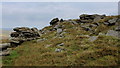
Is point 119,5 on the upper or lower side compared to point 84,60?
upper

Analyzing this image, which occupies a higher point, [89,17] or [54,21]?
[89,17]

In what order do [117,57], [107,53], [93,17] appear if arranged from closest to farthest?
[117,57] < [107,53] < [93,17]

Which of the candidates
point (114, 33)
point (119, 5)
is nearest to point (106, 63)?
point (114, 33)

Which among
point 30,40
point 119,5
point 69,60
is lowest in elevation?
point 30,40

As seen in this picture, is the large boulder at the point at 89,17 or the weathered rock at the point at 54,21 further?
the weathered rock at the point at 54,21

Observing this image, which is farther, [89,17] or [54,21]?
[54,21]

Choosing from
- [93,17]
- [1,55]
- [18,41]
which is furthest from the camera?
[93,17]

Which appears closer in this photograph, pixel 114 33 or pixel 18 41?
pixel 114 33

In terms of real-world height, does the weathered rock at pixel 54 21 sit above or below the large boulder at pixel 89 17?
below

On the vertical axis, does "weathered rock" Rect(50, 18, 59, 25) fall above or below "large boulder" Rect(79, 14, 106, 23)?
below

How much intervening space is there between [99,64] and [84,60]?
5.47ft

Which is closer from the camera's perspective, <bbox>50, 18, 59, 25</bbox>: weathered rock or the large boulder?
the large boulder

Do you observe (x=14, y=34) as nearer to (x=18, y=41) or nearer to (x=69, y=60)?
(x=18, y=41)

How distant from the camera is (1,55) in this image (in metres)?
23.8
